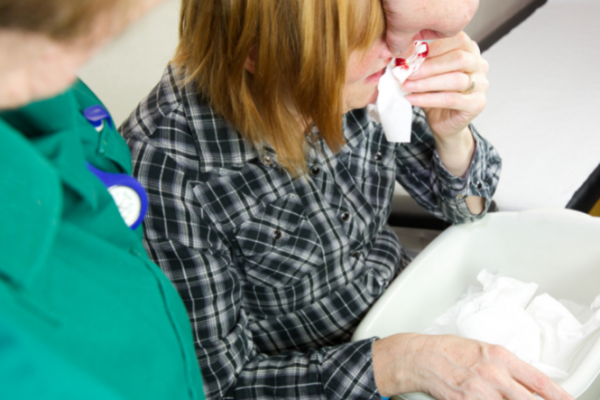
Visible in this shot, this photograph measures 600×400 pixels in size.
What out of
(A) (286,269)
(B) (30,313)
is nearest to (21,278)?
(B) (30,313)

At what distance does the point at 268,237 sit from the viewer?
2.71 feet

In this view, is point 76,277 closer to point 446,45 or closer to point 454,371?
point 454,371

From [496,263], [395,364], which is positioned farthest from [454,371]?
[496,263]

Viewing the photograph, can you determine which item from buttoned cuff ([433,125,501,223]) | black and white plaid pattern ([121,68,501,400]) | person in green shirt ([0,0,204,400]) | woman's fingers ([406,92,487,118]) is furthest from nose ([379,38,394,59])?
person in green shirt ([0,0,204,400])

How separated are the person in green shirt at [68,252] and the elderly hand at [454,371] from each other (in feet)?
1.22

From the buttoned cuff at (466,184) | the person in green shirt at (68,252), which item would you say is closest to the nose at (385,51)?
the buttoned cuff at (466,184)

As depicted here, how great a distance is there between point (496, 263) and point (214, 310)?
0.58 m

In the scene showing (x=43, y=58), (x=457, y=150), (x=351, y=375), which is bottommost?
(x=351, y=375)

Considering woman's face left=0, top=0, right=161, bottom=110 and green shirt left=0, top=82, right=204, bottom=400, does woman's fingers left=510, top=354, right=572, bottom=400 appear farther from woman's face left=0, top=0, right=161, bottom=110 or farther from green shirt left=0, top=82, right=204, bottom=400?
woman's face left=0, top=0, right=161, bottom=110

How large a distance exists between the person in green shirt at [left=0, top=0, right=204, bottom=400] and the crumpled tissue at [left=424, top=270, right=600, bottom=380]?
1.71 feet

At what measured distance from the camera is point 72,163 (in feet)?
1.32

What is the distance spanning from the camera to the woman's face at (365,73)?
2.31 feet

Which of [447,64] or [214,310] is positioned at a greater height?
[447,64]

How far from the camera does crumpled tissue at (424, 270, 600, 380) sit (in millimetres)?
731
